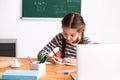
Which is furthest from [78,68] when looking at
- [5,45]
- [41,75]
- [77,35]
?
[5,45]

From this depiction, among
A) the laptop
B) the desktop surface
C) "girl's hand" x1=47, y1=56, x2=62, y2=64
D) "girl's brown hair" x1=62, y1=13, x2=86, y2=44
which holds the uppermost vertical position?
"girl's brown hair" x1=62, y1=13, x2=86, y2=44

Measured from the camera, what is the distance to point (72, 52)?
7.56 feet

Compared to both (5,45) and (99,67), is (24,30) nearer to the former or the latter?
(5,45)

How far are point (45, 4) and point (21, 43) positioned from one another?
717 millimetres

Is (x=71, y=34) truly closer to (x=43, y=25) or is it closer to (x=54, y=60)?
(x=54, y=60)

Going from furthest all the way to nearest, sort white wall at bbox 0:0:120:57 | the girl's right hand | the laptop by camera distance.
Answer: white wall at bbox 0:0:120:57, the girl's right hand, the laptop

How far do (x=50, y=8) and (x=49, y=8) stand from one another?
0.05 ft

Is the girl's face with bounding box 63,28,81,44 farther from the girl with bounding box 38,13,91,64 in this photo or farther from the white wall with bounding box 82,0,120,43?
the white wall with bounding box 82,0,120,43

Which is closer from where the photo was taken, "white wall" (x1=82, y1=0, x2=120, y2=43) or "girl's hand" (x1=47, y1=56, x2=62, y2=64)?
"girl's hand" (x1=47, y1=56, x2=62, y2=64)

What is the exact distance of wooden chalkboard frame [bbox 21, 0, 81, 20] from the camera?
11.8ft

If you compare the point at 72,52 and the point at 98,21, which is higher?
the point at 98,21

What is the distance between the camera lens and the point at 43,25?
3.61 m

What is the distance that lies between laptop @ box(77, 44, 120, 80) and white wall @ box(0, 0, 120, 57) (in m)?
2.46

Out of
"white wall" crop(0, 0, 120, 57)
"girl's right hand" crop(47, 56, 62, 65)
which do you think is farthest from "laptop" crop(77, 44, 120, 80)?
"white wall" crop(0, 0, 120, 57)
